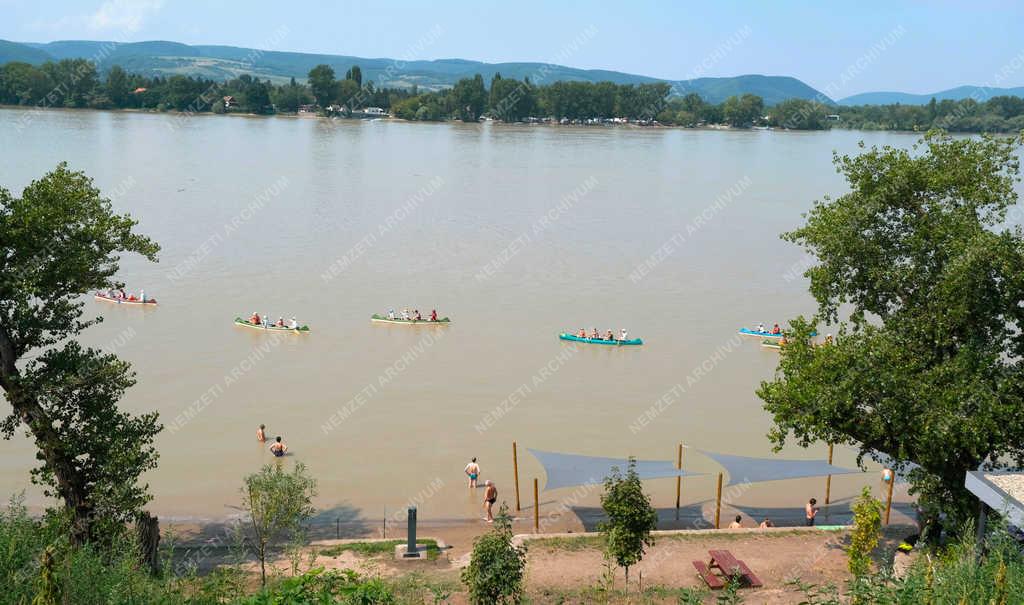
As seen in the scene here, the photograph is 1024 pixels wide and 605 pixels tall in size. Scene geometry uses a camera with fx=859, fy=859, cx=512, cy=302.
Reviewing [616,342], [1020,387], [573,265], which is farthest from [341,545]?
[573,265]

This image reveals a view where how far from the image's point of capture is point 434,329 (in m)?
41.4

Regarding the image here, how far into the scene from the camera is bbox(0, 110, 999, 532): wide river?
27234 mm

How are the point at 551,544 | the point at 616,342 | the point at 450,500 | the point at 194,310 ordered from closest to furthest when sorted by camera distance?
1. the point at 551,544
2. the point at 450,500
3. the point at 616,342
4. the point at 194,310

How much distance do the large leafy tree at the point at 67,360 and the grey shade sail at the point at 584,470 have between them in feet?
33.7

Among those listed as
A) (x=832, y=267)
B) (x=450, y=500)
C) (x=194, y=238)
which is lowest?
(x=450, y=500)

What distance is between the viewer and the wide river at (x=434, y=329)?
27.2 metres

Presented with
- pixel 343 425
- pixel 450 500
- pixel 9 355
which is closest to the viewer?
pixel 9 355

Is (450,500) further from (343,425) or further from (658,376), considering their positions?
(658,376)

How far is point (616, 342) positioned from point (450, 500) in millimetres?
17096

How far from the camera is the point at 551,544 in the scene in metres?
19.0

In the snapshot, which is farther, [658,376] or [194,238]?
[194,238]

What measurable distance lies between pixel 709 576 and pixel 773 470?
23.7 feet

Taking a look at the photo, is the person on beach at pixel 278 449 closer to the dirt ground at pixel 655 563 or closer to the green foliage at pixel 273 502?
the dirt ground at pixel 655 563

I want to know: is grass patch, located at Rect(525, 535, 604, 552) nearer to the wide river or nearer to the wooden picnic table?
the wooden picnic table
